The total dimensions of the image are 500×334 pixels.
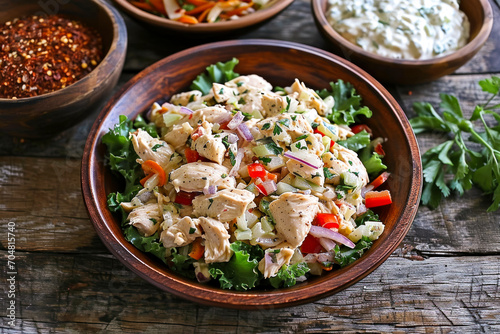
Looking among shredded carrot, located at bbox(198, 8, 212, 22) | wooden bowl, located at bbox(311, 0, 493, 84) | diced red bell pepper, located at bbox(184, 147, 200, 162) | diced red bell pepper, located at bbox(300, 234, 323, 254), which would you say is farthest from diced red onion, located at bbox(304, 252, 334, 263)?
shredded carrot, located at bbox(198, 8, 212, 22)

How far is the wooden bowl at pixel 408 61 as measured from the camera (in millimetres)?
3467

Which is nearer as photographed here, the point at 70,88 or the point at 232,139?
the point at 232,139

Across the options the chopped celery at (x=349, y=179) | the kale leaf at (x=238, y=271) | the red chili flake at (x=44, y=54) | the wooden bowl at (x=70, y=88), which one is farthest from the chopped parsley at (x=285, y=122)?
the red chili flake at (x=44, y=54)

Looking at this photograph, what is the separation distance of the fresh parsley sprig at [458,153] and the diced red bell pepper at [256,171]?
48.8 inches

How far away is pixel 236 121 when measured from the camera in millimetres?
2844

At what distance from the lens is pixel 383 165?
9.46 feet

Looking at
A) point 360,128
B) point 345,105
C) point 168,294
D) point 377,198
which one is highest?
point 345,105

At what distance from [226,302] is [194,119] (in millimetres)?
1183

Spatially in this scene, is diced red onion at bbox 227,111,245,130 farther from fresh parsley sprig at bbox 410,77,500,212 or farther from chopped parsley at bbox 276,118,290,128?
fresh parsley sprig at bbox 410,77,500,212

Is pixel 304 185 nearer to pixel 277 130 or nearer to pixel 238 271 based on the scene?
pixel 277 130

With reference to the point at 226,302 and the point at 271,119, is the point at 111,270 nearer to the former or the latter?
the point at 226,302

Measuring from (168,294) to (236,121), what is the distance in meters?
1.13

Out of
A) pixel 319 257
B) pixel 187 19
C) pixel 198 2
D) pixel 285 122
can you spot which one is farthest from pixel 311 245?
pixel 198 2

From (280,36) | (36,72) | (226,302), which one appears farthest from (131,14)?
(226,302)
